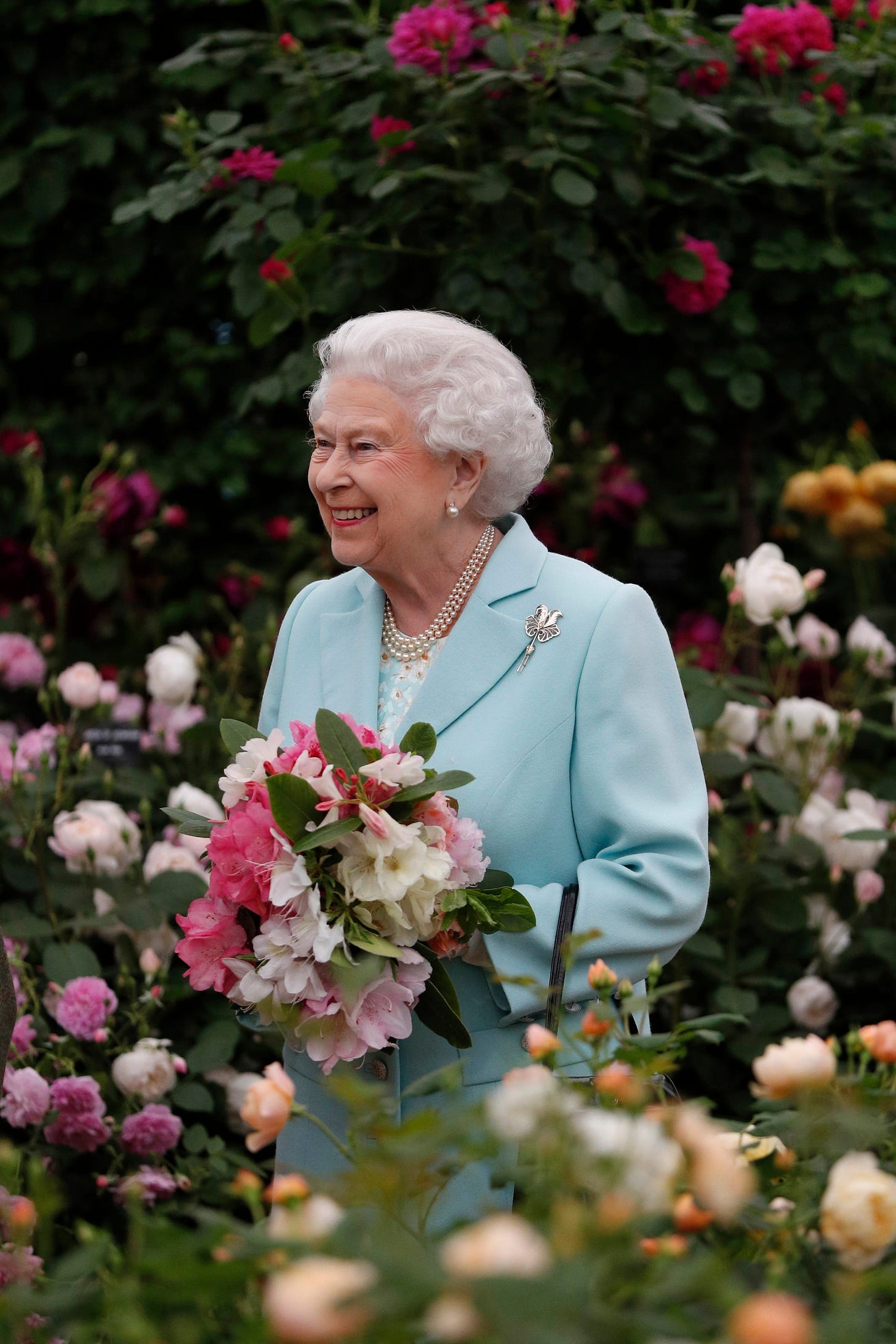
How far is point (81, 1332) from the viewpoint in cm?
78

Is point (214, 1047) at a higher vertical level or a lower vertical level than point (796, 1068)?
lower

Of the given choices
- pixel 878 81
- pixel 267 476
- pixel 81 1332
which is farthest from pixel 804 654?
pixel 81 1332

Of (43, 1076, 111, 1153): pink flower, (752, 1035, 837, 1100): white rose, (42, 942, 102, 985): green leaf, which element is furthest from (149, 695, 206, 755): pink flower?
(752, 1035, 837, 1100): white rose

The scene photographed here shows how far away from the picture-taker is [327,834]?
1.46 m

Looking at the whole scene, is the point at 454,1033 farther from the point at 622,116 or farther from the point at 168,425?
the point at 168,425

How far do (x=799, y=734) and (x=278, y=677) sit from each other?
1337 millimetres

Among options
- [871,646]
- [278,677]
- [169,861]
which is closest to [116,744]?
[169,861]

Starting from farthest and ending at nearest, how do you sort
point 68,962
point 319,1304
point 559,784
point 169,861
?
1. point 169,861
2. point 68,962
3. point 559,784
4. point 319,1304

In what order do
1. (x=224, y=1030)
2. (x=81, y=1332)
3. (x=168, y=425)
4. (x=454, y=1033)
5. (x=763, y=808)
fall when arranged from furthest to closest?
(x=168, y=425), (x=763, y=808), (x=224, y=1030), (x=454, y=1033), (x=81, y=1332)

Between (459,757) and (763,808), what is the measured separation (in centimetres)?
145

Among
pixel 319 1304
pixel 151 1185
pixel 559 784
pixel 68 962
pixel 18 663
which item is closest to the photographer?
pixel 319 1304

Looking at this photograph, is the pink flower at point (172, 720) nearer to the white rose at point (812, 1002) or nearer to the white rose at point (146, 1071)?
the white rose at point (146, 1071)

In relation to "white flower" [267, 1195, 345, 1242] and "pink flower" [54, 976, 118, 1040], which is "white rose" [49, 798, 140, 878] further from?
"white flower" [267, 1195, 345, 1242]

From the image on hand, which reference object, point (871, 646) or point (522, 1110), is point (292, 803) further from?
point (871, 646)
